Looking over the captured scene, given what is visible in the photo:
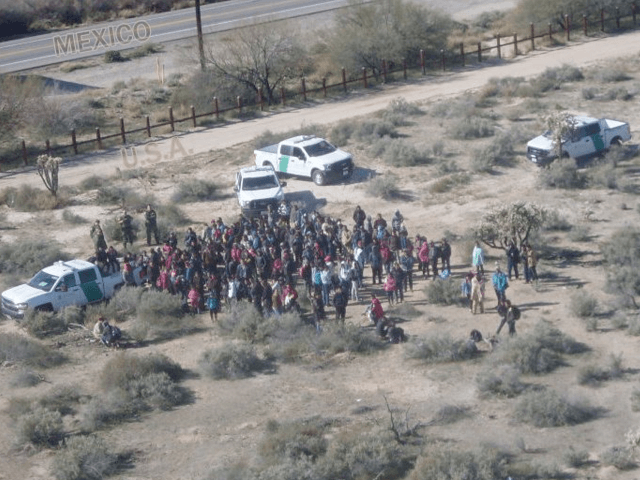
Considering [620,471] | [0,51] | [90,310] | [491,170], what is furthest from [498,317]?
[0,51]

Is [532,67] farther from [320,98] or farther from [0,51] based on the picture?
[0,51]

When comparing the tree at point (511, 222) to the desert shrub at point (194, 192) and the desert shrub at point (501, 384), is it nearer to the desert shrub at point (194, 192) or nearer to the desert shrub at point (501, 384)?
the desert shrub at point (501, 384)

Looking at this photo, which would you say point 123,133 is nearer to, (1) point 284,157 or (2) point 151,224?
(1) point 284,157

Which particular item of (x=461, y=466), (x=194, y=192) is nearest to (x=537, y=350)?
(x=461, y=466)

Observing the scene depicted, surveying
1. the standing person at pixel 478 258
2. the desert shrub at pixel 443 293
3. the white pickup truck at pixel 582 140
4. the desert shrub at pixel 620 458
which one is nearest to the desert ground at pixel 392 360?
the desert shrub at pixel 620 458

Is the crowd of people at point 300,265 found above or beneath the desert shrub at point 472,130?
beneath

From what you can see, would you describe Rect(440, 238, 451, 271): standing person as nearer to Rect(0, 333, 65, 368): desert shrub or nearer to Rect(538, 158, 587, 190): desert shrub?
Rect(538, 158, 587, 190): desert shrub
